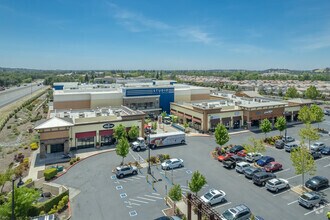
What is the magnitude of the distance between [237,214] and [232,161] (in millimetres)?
16025

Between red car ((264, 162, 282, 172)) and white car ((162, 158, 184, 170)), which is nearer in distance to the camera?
red car ((264, 162, 282, 172))

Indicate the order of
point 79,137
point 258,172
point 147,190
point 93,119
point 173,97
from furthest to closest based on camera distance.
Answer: point 173,97
point 93,119
point 79,137
point 258,172
point 147,190

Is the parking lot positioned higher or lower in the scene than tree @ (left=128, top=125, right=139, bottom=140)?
lower

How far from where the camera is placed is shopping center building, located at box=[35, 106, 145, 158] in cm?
4469

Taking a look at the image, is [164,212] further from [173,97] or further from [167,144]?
[173,97]

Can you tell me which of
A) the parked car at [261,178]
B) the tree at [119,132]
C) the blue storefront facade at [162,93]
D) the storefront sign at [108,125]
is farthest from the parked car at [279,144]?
the blue storefront facade at [162,93]

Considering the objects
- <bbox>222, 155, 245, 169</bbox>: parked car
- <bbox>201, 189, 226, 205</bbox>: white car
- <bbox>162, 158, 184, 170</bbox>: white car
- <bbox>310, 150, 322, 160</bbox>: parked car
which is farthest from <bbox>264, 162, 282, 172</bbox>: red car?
<bbox>162, 158, 184, 170</bbox>: white car

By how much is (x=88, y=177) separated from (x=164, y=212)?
46.8 ft

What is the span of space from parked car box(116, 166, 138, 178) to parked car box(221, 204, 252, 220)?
606 inches

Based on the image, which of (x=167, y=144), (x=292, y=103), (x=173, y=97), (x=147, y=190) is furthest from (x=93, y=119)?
(x=292, y=103)

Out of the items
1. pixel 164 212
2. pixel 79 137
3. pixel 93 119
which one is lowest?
pixel 164 212

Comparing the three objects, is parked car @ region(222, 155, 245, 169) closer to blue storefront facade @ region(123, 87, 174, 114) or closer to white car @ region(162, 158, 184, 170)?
white car @ region(162, 158, 184, 170)

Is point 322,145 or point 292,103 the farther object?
point 292,103

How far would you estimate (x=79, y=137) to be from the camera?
4806 cm
